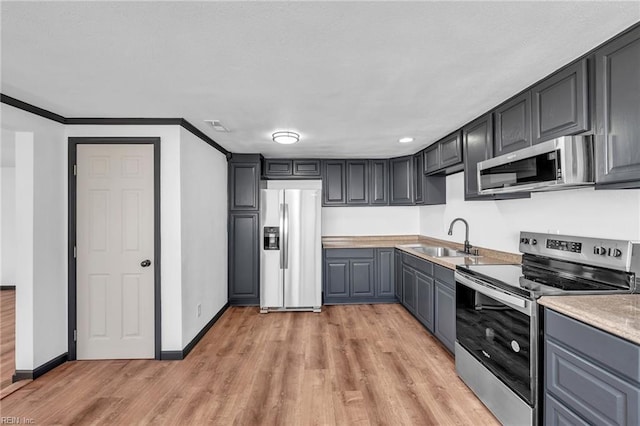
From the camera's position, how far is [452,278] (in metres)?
2.78

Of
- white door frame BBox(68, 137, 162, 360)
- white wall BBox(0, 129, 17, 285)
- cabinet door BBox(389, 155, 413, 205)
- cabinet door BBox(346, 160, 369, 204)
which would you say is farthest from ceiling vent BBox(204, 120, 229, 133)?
white wall BBox(0, 129, 17, 285)

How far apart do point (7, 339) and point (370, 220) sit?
478 centimetres

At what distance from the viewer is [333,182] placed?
15.8 ft

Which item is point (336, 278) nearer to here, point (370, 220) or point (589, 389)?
point (370, 220)

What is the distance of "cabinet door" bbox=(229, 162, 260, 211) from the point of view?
14.8ft

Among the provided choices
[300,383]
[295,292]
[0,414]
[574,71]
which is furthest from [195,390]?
[574,71]

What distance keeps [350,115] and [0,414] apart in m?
3.44

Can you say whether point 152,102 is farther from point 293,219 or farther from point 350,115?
point 293,219

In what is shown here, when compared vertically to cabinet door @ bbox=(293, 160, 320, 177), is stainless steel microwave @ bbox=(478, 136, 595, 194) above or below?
below

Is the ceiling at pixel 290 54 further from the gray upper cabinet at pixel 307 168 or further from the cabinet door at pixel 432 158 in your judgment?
the gray upper cabinet at pixel 307 168

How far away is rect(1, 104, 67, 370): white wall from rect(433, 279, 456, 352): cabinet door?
11.8ft

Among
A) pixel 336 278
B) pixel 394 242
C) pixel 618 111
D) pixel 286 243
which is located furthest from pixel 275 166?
pixel 618 111

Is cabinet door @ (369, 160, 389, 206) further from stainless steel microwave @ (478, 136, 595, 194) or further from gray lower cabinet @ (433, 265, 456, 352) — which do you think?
stainless steel microwave @ (478, 136, 595, 194)

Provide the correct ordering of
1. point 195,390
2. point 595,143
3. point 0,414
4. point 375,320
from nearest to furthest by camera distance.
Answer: point 595,143 < point 0,414 < point 195,390 < point 375,320
